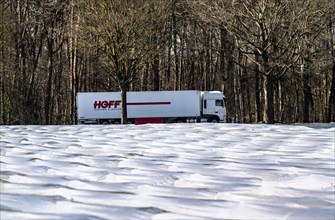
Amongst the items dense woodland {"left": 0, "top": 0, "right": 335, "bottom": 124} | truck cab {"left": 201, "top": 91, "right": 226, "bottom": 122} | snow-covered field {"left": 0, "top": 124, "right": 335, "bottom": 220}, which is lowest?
snow-covered field {"left": 0, "top": 124, "right": 335, "bottom": 220}

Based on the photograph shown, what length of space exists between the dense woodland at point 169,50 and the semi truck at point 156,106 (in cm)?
150

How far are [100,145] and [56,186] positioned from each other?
2639 millimetres

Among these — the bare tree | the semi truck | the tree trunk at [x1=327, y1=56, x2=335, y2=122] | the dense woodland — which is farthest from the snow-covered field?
the tree trunk at [x1=327, y1=56, x2=335, y2=122]

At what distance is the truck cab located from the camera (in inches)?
1167

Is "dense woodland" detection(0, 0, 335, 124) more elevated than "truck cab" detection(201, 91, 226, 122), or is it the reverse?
"dense woodland" detection(0, 0, 335, 124)

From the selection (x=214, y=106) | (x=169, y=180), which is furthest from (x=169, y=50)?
(x=169, y=180)

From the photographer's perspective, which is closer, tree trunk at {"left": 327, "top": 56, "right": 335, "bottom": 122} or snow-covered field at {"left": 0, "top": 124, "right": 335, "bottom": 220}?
snow-covered field at {"left": 0, "top": 124, "right": 335, "bottom": 220}

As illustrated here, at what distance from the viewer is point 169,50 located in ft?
98.4

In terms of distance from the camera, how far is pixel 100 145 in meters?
6.46

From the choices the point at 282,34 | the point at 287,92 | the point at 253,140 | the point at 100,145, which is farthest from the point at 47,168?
the point at 287,92

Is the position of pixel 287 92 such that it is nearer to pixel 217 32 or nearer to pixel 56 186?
pixel 217 32

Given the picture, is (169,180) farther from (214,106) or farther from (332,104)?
(332,104)

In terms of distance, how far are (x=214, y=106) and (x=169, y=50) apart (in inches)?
198

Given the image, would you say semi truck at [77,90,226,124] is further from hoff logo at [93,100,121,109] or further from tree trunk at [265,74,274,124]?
tree trunk at [265,74,274,124]
